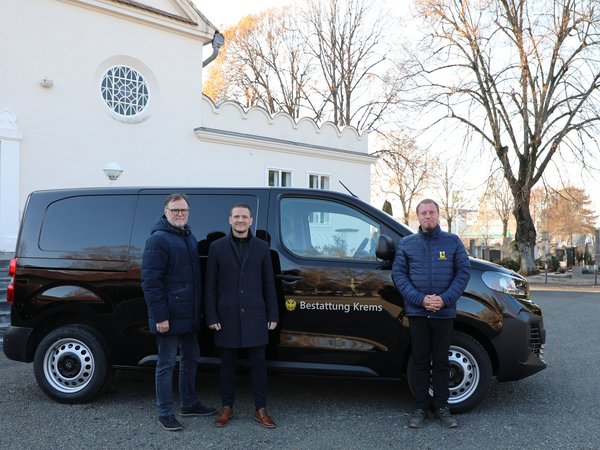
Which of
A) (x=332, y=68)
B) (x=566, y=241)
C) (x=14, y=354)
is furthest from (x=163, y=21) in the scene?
(x=566, y=241)

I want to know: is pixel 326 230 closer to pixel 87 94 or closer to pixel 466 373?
pixel 466 373

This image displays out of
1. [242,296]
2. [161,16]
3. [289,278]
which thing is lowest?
[242,296]

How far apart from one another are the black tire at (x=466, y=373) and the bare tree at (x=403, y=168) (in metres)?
27.5

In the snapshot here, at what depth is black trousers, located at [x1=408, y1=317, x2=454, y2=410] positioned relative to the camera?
4.62 m

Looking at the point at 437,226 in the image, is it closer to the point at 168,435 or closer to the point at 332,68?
the point at 168,435

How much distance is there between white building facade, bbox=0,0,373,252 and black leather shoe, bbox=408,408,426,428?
11.8 metres

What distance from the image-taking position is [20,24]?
1420 centimetres

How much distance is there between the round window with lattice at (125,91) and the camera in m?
15.9

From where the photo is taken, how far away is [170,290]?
14.8 feet

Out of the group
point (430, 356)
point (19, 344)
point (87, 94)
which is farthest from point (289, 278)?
point (87, 94)

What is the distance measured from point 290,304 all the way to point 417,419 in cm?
139

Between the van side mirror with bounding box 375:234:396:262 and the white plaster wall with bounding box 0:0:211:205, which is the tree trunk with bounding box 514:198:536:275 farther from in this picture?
the van side mirror with bounding box 375:234:396:262

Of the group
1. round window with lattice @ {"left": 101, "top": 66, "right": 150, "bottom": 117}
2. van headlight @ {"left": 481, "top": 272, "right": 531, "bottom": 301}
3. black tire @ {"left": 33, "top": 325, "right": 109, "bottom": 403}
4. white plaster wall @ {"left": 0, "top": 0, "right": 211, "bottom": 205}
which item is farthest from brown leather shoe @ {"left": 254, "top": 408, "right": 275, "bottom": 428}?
round window with lattice @ {"left": 101, "top": 66, "right": 150, "bottom": 117}

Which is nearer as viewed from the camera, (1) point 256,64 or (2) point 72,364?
(2) point 72,364
